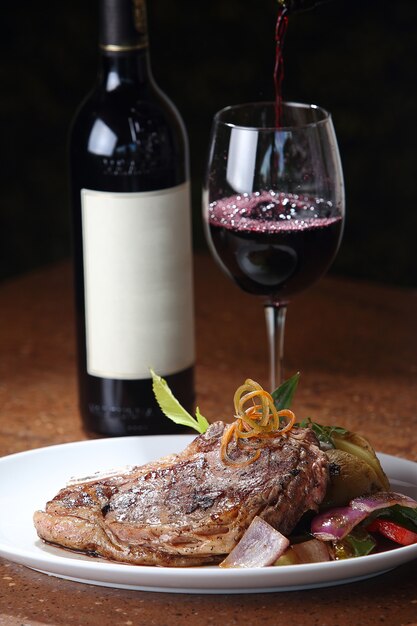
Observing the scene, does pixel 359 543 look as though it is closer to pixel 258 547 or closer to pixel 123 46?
pixel 258 547

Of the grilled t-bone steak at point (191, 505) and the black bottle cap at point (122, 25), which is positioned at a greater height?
the black bottle cap at point (122, 25)

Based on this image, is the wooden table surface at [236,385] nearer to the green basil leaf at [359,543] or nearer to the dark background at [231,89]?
the green basil leaf at [359,543]

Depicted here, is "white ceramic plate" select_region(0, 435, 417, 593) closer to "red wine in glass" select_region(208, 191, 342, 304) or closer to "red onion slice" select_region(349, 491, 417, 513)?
"red onion slice" select_region(349, 491, 417, 513)

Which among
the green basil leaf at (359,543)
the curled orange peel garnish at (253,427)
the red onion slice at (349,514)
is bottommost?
the green basil leaf at (359,543)

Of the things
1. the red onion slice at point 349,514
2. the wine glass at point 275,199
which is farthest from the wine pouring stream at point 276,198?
the red onion slice at point 349,514

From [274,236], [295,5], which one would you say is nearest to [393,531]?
[274,236]

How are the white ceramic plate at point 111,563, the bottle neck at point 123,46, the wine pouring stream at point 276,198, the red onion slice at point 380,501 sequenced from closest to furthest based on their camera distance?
1. the white ceramic plate at point 111,563
2. the red onion slice at point 380,501
3. the wine pouring stream at point 276,198
4. the bottle neck at point 123,46

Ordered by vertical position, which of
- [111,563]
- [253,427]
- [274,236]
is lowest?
[111,563]
